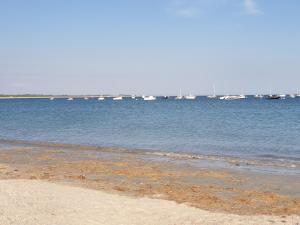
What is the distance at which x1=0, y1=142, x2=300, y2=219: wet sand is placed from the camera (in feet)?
48.9

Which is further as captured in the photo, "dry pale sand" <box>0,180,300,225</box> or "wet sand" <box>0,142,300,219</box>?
"wet sand" <box>0,142,300,219</box>

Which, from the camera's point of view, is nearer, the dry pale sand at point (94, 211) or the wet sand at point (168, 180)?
the dry pale sand at point (94, 211)

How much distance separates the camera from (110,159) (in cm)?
2675

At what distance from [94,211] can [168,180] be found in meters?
6.97

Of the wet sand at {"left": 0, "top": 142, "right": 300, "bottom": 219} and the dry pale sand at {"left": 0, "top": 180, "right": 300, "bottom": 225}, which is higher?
the dry pale sand at {"left": 0, "top": 180, "right": 300, "bottom": 225}

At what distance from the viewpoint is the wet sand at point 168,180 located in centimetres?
1491

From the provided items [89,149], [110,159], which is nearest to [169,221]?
[110,159]

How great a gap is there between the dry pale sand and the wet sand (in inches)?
41.6

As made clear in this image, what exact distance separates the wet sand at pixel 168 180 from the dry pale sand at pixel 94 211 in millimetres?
1057

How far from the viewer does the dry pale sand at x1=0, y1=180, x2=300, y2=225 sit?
11.8 metres

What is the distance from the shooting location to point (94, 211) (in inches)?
498

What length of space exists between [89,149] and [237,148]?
10005 mm

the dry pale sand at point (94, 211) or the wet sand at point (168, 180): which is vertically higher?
the dry pale sand at point (94, 211)

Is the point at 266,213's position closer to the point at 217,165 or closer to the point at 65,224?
the point at 65,224
